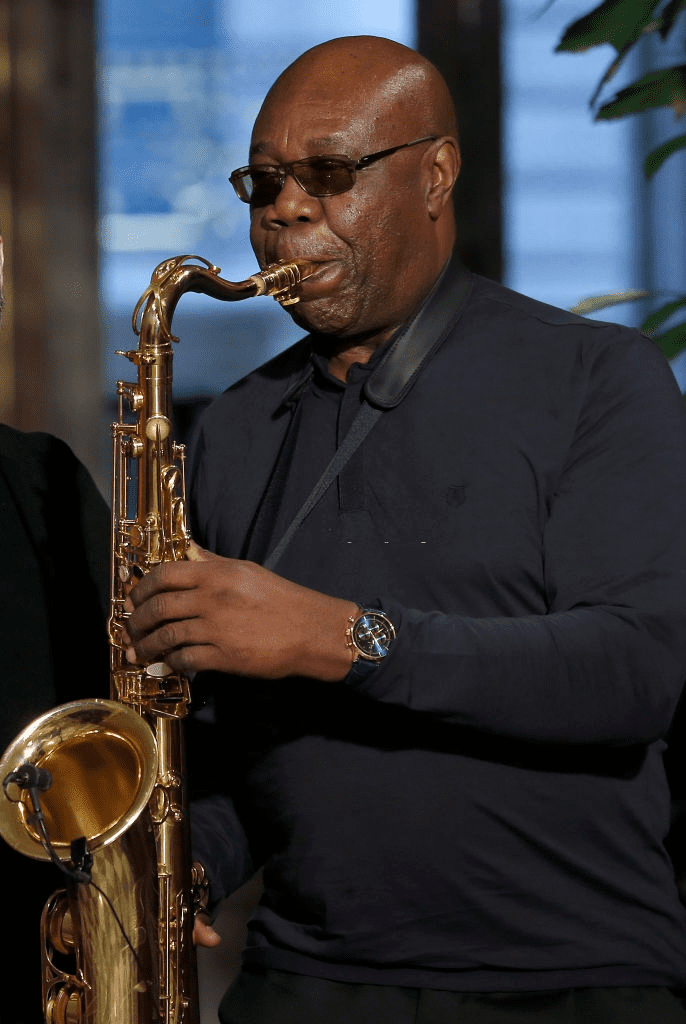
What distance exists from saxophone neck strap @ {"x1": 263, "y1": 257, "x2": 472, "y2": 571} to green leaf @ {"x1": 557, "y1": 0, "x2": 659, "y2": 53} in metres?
0.81

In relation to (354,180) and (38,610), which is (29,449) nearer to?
(38,610)

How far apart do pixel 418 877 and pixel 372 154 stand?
2.78ft

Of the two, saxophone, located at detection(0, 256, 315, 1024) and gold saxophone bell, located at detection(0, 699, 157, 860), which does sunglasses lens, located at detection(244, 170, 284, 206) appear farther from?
gold saxophone bell, located at detection(0, 699, 157, 860)

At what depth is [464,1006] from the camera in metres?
1.35

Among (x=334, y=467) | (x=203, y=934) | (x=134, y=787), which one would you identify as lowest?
(x=203, y=934)

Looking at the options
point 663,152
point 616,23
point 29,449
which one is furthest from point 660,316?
point 29,449

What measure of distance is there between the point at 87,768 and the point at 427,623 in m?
0.51

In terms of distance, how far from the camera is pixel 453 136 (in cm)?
167

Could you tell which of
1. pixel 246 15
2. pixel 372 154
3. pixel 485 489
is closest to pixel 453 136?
pixel 372 154

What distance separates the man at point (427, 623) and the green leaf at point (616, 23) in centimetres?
67

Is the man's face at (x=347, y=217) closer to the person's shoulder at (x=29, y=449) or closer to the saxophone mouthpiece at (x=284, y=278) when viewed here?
the saxophone mouthpiece at (x=284, y=278)

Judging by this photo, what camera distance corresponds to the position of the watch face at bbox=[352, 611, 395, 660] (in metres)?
1.27

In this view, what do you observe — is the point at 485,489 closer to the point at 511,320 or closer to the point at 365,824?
the point at 511,320

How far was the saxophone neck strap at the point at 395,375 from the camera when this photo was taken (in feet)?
5.12
